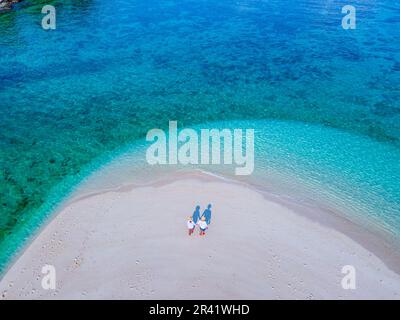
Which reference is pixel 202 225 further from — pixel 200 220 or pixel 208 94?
pixel 208 94

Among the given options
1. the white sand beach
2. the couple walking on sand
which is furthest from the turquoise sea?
the couple walking on sand

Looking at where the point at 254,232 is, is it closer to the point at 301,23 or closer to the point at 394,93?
the point at 394,93

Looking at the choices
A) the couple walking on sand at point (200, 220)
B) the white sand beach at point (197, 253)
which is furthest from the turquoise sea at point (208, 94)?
the couple walking on sand at point (200, 220)

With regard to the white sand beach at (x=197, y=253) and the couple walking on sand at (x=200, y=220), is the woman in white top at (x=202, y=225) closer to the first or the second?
the couple walking on sand at (x=200, y=220)

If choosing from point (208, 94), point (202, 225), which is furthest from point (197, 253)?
point (208, 94)
